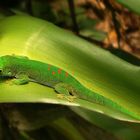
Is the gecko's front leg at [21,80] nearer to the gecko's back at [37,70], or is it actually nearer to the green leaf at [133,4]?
the gecko's back at [37,70]

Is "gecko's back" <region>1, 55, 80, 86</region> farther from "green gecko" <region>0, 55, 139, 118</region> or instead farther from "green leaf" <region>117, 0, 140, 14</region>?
"green leaf" <region>117, 0, 140, 14</region>

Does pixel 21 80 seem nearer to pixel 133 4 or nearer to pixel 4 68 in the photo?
pixel 4 68

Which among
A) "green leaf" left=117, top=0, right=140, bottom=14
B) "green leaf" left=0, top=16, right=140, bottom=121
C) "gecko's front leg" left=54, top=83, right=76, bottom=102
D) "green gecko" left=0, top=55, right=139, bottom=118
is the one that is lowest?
"gecko's front leg" left=54, top=83, right=76, bottom=102

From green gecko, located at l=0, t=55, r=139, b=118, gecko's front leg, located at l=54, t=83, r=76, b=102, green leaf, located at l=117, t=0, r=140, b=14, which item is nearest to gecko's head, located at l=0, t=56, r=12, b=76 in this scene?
green gecko, located at l=0, t=55, r=139, b=118

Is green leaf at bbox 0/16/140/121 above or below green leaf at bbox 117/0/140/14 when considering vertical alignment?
below

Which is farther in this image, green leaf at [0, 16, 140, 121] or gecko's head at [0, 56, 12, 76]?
gecko's head at [0, 56, 12, 76]

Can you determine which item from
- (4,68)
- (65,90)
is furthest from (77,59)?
(4,68)

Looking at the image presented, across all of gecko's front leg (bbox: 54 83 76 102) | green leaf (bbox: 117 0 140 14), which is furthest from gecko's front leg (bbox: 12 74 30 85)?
green leaf (bbox: 117 0 140 14)
